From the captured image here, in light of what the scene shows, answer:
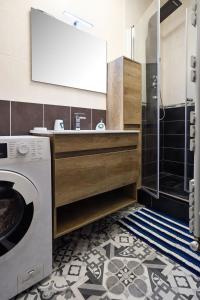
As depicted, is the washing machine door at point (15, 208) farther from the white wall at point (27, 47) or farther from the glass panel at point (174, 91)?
the glass panel at point (174, 91)

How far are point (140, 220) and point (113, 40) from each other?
6.26 feet

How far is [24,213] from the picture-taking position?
3.09 feet

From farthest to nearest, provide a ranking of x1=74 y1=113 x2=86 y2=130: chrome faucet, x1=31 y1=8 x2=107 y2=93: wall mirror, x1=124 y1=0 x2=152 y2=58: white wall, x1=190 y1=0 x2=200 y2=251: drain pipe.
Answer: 1. x1=124 y1=0 x2=152 y2=58: white wall
2. x1=74 y1=113 x2=86 y2=130: chrome faucet
3. x1=31 y1=8 x2=107 y2=93: wall mirror
4. x1=190 y1=0 x2=200 y2=251: drain pipe

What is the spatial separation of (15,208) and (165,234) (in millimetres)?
1136

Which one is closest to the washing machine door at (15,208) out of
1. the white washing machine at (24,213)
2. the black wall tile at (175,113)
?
the white washing machine at (24,213)

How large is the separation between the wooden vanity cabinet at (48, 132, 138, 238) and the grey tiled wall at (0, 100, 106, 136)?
48 centimetres

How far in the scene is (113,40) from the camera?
81.4 inches

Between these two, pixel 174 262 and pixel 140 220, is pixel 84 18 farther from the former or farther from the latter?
pixel 174 262

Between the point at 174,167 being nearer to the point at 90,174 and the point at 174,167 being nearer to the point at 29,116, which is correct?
the point at 90,174

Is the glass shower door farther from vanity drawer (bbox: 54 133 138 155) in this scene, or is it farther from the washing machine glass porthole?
the washing machine glass porthole

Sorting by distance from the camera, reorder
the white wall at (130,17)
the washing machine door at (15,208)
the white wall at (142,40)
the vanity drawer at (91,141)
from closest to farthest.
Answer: the washing machine door at (15,208) → the vanity drawer at (91,141) → the white wall at (142,40) → the white wall at (130,17)

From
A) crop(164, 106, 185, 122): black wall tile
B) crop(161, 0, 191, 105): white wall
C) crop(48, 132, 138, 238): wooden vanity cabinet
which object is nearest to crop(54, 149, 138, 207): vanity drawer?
crop(48, 132, 138, 238): wooden vanity cabinet

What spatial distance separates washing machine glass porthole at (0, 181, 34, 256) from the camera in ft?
2.89

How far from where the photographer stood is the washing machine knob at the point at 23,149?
0.91 metres
